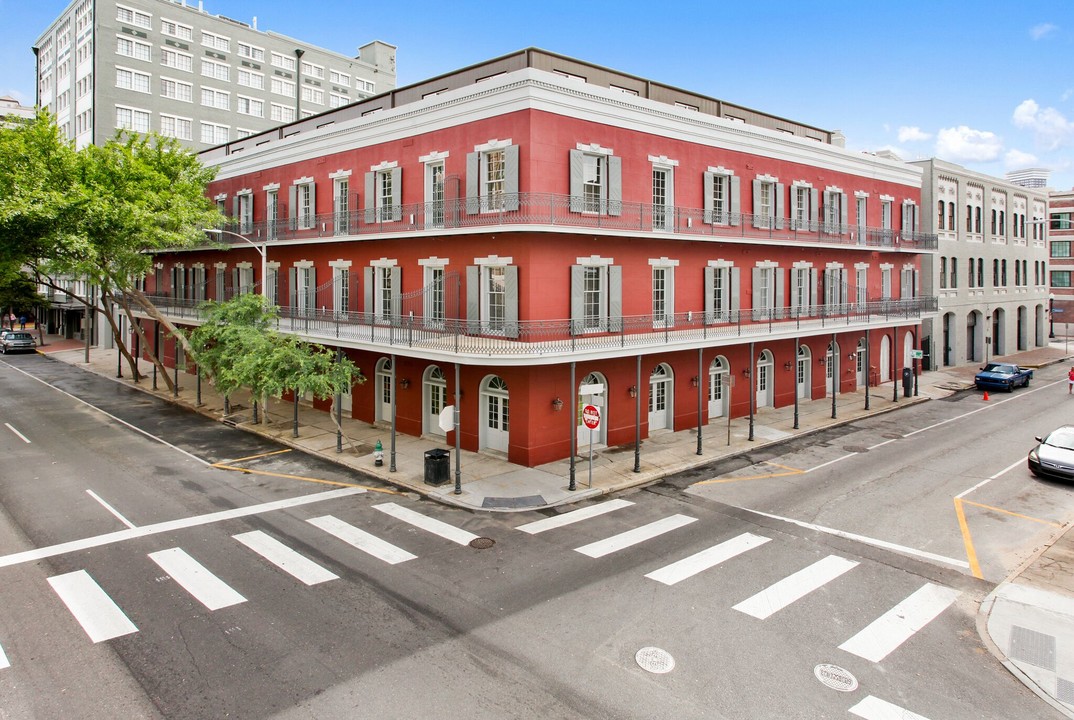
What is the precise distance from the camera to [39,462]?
757 inches

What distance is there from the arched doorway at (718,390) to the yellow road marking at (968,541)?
986 cm

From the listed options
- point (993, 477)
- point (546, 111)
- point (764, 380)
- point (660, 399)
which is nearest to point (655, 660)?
point (993, 477)

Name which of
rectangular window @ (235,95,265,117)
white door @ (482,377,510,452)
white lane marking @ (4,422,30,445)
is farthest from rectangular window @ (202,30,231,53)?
white door @ (482,377,510,452)

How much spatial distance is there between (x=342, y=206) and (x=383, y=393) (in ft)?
24.4

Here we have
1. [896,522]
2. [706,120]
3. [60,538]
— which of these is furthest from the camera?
[706,120]

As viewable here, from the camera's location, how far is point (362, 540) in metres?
13.4

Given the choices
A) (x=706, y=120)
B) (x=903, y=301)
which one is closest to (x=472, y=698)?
(x=706, y=120)

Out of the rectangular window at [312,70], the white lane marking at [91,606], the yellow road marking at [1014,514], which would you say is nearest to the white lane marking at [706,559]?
the yellow road marking at [1014,514]

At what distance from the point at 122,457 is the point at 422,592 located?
14.0 meters

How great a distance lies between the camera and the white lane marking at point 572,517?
14.3 meters

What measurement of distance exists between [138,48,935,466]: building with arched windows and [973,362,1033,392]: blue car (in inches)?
196

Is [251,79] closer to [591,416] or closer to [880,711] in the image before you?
[591,416]

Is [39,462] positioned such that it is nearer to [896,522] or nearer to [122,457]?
[122,457]

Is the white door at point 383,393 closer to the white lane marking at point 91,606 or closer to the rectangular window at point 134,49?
the white lane marking at point 91,606
